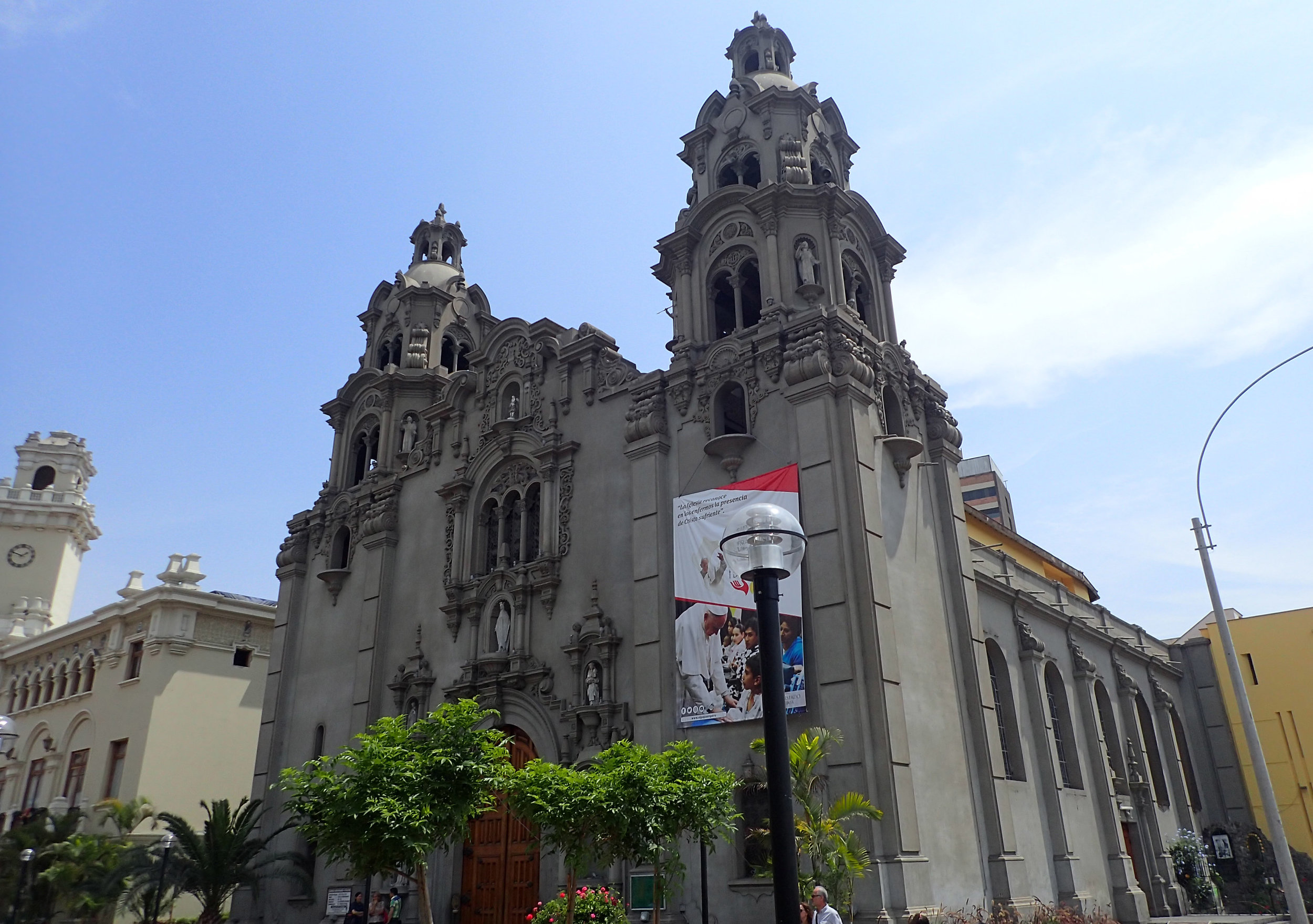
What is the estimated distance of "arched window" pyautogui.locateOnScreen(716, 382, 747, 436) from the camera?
950 inches

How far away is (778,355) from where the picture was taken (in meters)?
23.3

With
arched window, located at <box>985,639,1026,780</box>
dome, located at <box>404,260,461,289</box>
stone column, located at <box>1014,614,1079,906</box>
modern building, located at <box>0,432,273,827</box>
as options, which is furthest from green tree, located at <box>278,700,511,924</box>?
modern building, located at <box>0,432,273,827</box>

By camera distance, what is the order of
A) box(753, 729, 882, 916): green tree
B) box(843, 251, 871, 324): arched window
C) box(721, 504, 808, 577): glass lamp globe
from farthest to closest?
box(843, 251, 871, 324): arched window < box(753, 729, 882, 916): green tree < box(721, 504, 808, 577): glass lamp globe

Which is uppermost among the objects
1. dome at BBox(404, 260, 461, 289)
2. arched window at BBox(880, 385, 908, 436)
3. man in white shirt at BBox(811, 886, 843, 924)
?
dome at BBox(404, 260, 461, 289)

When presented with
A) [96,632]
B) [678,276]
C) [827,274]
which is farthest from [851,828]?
[96,632]

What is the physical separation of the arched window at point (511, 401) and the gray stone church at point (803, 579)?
95 millimetres

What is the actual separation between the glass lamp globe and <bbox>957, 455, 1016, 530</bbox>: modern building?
63.0 m

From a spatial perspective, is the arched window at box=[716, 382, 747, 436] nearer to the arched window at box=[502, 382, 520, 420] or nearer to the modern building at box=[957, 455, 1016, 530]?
the arched window at box=[502, 382, 520, 420]

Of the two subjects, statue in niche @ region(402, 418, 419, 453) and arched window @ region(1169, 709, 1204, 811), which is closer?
statue in niche @ region(402, 418, 419, 453)

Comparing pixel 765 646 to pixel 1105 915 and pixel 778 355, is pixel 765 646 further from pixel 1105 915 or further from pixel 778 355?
pixel 1105 915

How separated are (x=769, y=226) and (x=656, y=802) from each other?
15177mm

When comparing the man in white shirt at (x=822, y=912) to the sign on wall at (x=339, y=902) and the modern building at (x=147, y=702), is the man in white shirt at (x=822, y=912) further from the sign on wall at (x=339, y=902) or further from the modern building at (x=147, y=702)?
the modern building at (x=147, y=702)

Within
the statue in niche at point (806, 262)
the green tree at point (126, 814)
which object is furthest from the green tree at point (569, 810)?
the green tree at point (126, 814)

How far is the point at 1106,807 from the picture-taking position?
2809 centimetres
